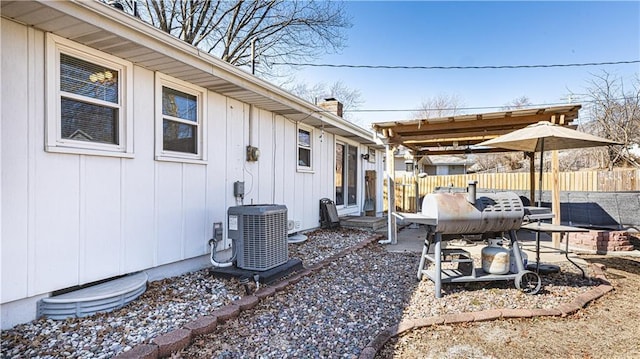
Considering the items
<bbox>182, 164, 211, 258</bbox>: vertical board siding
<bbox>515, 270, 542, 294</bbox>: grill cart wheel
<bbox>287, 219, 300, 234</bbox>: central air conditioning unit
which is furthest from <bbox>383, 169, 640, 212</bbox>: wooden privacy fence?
<bbox>182, 164, 211, 258</bbox>: vertical board siding

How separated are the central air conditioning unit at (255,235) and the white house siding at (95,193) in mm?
674

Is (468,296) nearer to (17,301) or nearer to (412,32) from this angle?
(17,301)

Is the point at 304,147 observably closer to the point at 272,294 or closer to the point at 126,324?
the point at 272,294

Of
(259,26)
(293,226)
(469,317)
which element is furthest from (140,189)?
(259,26)

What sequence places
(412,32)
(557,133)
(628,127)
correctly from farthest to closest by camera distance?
(628,127) → (412,32) → (557,133)

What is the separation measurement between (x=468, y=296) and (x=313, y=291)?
1.68m

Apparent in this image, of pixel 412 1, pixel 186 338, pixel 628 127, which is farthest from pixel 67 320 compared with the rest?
pixel 628 127

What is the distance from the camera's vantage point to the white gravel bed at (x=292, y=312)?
7.63 feet

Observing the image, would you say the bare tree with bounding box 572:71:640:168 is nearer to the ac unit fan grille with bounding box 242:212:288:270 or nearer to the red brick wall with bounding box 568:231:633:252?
the red brick wall with bounding box 568:231:633:252

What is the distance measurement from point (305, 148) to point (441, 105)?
2388 cm

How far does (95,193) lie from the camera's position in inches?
120

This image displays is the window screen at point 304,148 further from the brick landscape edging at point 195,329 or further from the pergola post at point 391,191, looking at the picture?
the brick landscape edging at point 195,329

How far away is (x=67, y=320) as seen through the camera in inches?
104

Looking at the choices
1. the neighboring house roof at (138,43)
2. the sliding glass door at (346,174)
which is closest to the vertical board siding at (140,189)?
the neighboring house roof at (138,43)
